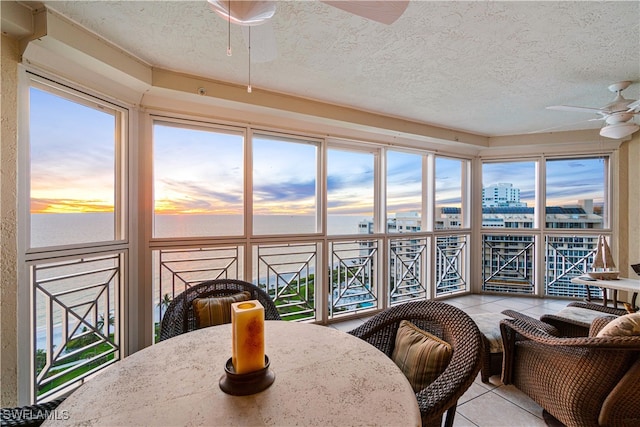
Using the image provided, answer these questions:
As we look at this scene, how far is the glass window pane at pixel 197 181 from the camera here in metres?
2.65

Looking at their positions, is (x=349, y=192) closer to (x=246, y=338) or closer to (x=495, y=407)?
(x=495, y=407)

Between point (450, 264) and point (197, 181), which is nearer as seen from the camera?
point (197, 181)

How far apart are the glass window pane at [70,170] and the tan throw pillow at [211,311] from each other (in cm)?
107

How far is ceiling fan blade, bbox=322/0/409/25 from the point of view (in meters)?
1.05

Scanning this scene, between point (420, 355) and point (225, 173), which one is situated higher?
point (225, 173)

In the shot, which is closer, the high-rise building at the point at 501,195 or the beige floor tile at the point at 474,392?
the beige floor tile at the point at 474,392

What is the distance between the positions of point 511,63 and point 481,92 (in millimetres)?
574

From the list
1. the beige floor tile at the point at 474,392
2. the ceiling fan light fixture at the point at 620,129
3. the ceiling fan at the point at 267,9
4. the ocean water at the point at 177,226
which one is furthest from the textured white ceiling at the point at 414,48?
the beige floor tile at the point at 474,392

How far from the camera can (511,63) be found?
2.18 metres

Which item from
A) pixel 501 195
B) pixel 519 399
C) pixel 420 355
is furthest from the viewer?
pixel 501 195

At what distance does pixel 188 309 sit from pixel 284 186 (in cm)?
168

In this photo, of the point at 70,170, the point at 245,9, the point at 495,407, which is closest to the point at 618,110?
the point at 495,407

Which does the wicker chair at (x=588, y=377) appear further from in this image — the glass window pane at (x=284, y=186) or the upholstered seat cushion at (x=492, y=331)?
the glass window pane at (x=284, y=186)

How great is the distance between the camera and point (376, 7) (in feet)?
3.56
